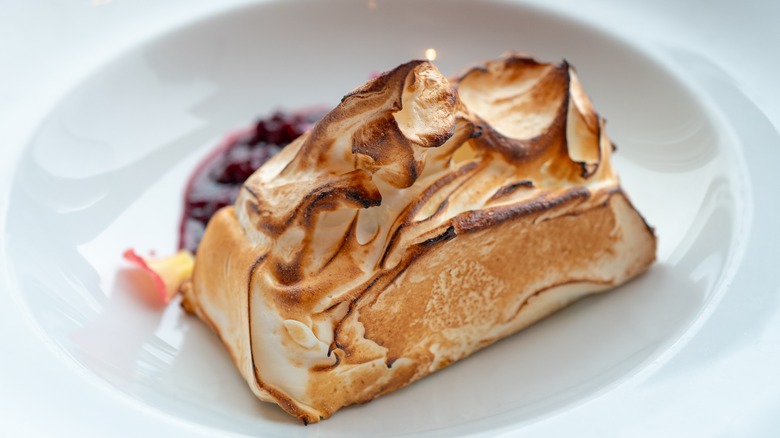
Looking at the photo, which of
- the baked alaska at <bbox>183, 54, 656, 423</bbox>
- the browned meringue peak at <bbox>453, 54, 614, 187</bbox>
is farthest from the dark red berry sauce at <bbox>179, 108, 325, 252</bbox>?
the browned meringue peak at <bbox>453, 54, 614, 187</bbox>

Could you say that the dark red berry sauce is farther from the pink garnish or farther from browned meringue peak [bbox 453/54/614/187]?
browned meringue peak [bbox 453/54/614/187]

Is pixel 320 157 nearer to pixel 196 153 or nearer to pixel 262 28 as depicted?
pixel 196 153

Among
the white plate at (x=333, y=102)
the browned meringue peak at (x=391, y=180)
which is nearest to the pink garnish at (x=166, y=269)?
the white plate at (x=333, y=102)

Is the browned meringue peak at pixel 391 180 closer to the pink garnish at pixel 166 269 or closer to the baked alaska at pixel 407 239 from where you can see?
the baked alaska at pixel 407 239

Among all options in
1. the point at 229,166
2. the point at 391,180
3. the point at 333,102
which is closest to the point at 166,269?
the point at 229,166

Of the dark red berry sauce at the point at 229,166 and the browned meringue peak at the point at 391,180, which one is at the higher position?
the browned meringue peak at the point at 391,180

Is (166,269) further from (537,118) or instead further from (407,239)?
(537,118)
